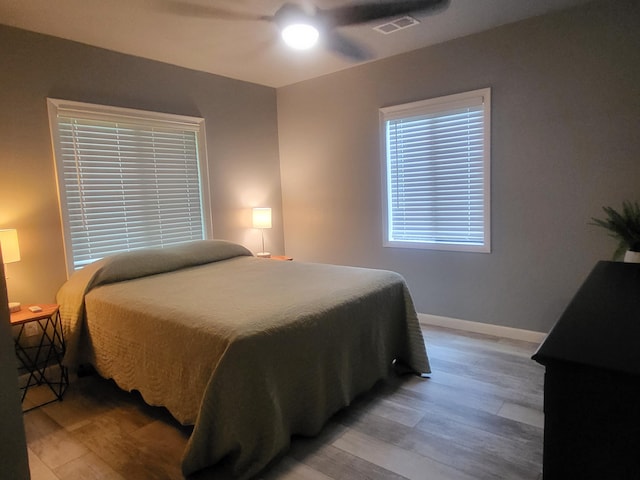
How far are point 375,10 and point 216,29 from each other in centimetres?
118

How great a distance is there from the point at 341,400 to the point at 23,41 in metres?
3.28

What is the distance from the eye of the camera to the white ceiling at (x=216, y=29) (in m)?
2.57

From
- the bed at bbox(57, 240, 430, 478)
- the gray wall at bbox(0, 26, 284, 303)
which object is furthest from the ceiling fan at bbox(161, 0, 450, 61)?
the bed at bbox(57, 240, 430, 478)

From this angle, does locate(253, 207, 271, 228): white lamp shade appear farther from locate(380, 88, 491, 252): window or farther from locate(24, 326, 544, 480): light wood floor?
locate(24, 326, 544, 480): light wood floor

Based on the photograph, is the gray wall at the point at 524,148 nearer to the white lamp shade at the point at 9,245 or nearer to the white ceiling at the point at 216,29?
the white ceiling at the point at 216,29

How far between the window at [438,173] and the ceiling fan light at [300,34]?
137 cm

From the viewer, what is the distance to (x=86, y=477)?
1864 mm

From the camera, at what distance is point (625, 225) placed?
262 centimetres

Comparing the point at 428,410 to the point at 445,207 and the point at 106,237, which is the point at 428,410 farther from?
the point at 106,237

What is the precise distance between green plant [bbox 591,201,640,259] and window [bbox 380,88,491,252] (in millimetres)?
868

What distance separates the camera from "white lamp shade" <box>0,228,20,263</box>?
2.52 metres

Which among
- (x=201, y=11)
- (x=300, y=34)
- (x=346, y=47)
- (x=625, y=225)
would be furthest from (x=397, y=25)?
(x=625, y=225)

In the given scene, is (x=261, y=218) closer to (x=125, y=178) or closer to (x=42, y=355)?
(x=125, y=178)

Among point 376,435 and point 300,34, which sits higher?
point 300,34
